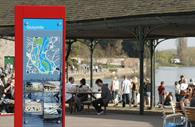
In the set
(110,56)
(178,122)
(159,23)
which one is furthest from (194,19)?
(110,56)

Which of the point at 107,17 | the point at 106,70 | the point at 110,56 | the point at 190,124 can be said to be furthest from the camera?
the point at 110,56

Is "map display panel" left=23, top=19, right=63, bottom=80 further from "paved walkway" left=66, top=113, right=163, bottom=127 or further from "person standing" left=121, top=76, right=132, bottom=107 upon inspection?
"person standing" left=121, top=76, right=132, bottom=107

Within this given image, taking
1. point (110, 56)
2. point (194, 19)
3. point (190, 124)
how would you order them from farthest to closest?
point (110, 56), point (194, 19), point (190, 124)

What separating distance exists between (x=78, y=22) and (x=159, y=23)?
12.0ft

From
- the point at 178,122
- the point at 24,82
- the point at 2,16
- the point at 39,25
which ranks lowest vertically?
the point at 178,122

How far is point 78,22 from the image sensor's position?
76.8 feet

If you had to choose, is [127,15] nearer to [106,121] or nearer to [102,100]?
[102,100]

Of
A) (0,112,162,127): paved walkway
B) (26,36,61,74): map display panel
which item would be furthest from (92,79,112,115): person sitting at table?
(26,36,61,74): map display panel

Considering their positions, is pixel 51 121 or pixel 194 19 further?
pixel 194 19

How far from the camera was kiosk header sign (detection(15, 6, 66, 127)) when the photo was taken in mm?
11367

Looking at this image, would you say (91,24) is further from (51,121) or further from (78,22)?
(51,121)

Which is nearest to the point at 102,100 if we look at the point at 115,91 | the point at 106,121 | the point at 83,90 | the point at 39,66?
the point at 83,90

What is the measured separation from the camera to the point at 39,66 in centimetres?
1141

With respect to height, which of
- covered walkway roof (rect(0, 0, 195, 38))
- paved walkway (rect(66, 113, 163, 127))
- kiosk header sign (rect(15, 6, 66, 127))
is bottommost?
paved walkway (rect(66, 113, 163, 127))
